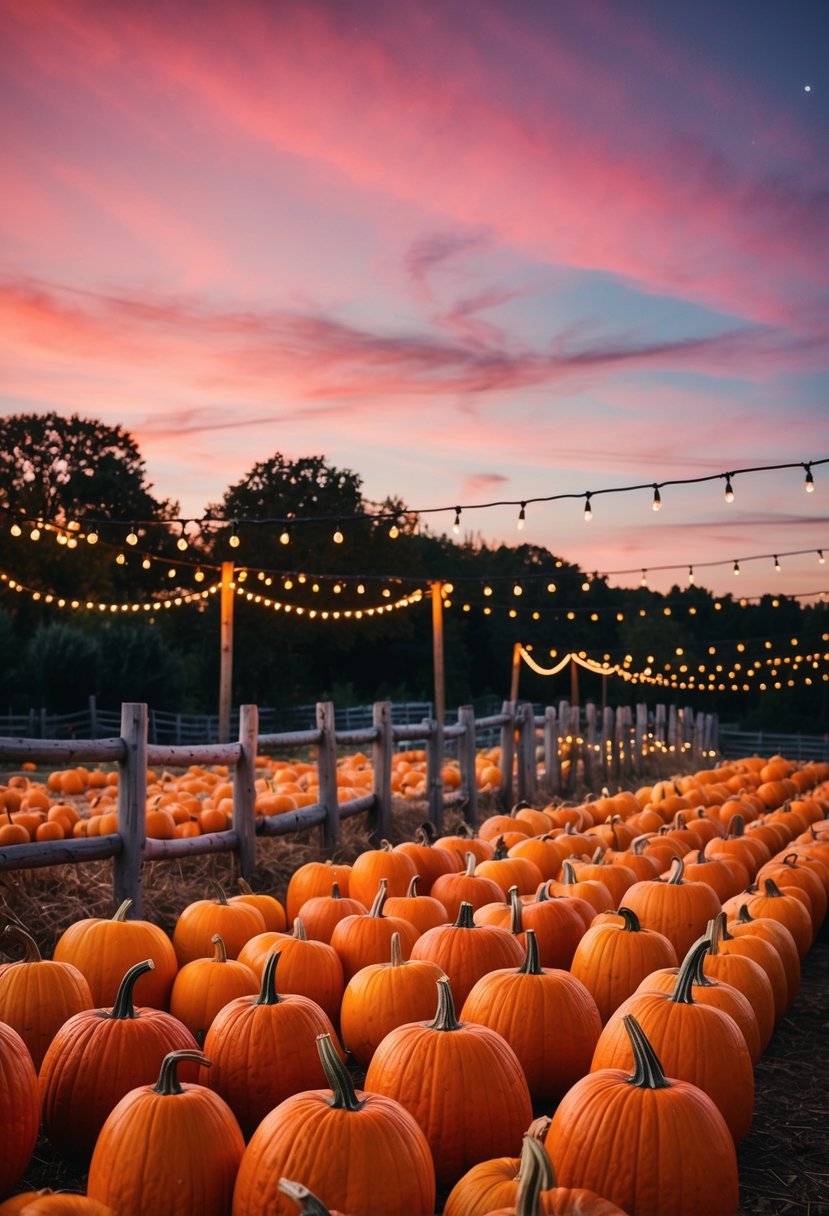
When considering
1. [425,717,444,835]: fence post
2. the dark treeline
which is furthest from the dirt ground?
the dark treeline

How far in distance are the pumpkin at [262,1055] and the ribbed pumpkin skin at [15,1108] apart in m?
0.55

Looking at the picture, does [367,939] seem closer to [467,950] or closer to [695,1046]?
[467,950]

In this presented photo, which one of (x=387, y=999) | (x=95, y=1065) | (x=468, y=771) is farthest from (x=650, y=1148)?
(x=468, y=771)

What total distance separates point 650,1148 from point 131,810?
378cm

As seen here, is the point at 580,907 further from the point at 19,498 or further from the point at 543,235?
the point at 19,498

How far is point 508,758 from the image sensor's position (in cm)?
1241

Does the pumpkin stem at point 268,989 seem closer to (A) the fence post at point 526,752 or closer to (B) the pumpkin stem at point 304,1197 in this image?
(B) the pumpkin stem at point 304,1197

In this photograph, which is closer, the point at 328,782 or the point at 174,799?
the point at 328,782

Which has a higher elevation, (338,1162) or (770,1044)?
(338,1162)

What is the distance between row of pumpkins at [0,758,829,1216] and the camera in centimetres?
230

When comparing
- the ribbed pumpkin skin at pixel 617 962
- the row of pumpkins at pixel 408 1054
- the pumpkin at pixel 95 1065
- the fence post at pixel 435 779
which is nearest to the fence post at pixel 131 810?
the row of pumpkins at pixel 408 1054

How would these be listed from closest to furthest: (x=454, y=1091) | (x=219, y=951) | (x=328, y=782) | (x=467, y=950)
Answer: (x=454, y=1091) → (x=219, y=951) → (x=467, y=950) → (x=328, y=782)

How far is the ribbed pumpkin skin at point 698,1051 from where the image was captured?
10.2 feet

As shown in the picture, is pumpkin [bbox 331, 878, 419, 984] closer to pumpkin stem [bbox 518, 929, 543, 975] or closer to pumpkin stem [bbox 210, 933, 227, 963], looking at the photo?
pumpkin stem [bbox 210, 933, 227, 963]
